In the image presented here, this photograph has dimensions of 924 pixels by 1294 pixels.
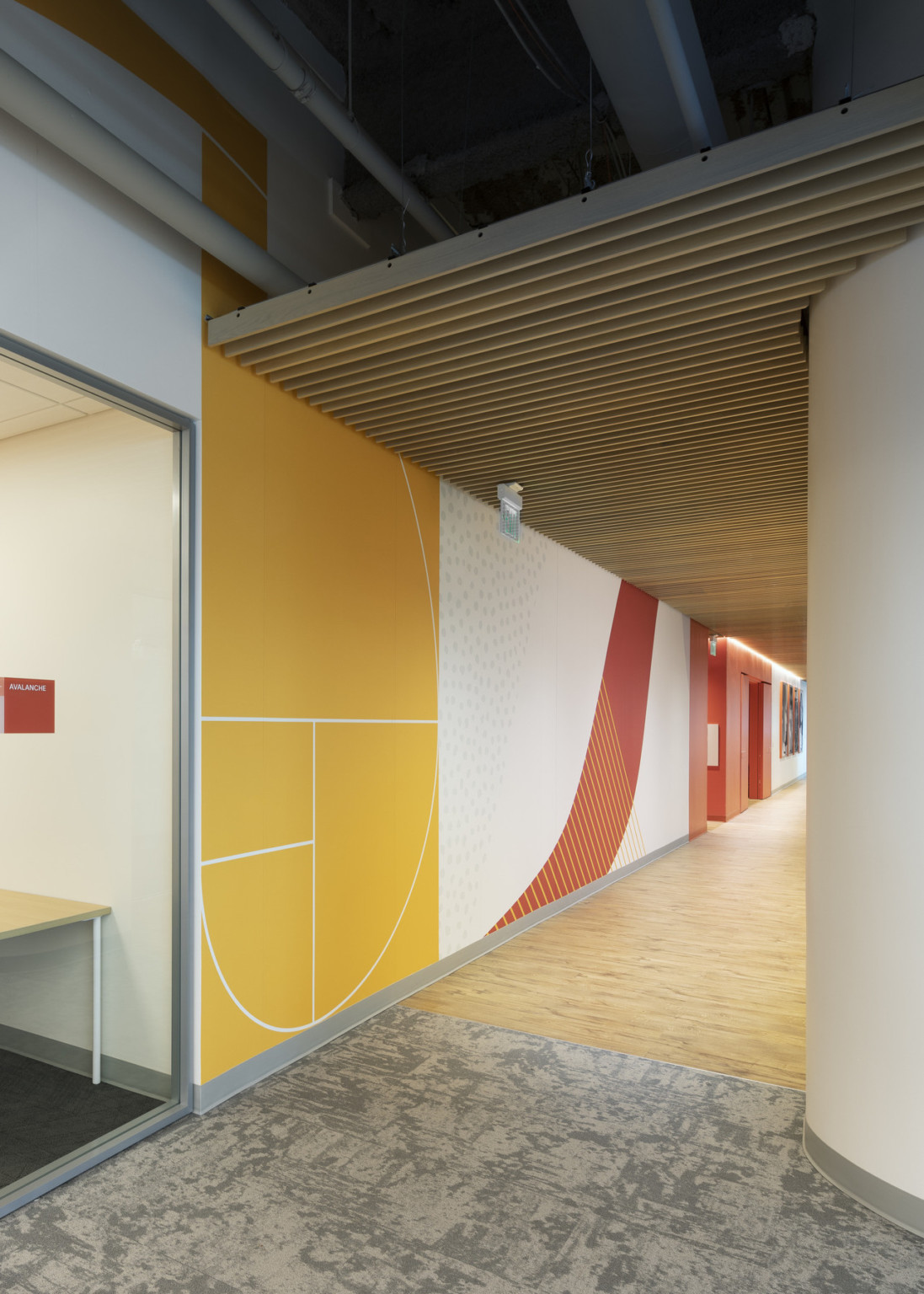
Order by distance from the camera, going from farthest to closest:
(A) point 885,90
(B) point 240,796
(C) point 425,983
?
(C) point 425,983
(B) point 240,796
(A) point 885,90

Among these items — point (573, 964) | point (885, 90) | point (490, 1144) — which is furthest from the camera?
point (573, 964)

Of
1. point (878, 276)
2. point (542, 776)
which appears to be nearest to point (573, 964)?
point (542, 776)

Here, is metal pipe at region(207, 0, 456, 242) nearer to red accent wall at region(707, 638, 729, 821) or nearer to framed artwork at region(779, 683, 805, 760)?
red accent wall at region(707, 638, 729, 821)

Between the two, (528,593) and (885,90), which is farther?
(528,593)

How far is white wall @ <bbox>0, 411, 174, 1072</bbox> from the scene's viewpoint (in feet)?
9.18

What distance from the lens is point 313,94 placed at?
10.7 ft

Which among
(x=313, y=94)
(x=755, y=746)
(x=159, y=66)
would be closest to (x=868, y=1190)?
(x=313, y=94)

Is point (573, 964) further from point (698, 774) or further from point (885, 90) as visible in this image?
point (698, 774)

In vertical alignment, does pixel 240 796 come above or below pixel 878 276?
below

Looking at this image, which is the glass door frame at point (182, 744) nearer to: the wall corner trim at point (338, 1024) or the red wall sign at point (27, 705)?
the wall corner trim at point (338, 1024)

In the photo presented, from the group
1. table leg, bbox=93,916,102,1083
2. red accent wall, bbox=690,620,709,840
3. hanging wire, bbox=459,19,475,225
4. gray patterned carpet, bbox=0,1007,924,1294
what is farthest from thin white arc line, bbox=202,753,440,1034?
red accent wall, bbox=690,620,709,840

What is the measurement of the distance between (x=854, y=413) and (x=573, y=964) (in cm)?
418

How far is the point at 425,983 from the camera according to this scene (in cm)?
519

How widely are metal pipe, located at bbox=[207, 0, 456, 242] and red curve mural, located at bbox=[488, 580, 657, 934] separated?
506 cm
